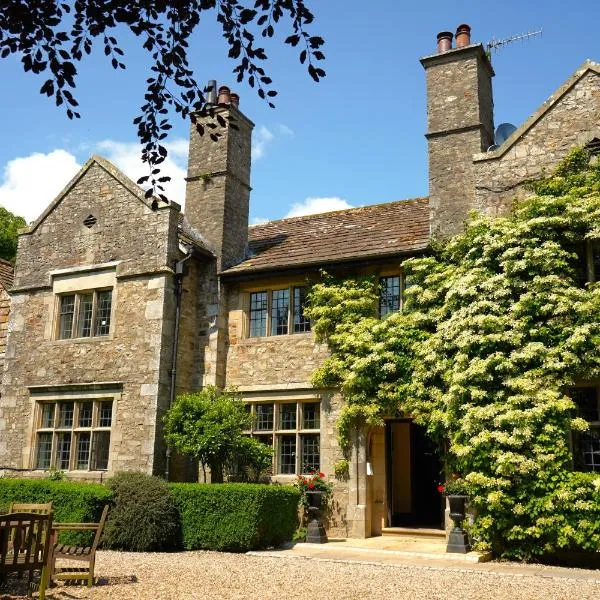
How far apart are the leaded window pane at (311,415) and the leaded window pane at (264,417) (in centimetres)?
79

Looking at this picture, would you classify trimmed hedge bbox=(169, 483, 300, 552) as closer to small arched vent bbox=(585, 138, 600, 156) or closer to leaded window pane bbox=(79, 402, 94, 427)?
leaded window pane bbox=(79, 402, 94, 427)

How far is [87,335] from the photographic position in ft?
50.3

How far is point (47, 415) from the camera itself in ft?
50.2

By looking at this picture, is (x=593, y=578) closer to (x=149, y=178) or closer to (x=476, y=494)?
(x=476, y=494)

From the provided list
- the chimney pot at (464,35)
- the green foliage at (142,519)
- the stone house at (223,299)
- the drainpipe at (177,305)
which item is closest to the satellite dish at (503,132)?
the stone house at (223,299)

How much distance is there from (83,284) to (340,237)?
5.78 metres

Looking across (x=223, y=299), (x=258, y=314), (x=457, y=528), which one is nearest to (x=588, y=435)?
(x=457, y=528)

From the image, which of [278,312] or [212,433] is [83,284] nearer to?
[278,312]

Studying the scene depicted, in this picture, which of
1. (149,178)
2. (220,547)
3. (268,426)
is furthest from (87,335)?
(149,178)

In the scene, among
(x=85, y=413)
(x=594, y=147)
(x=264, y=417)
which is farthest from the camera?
(x=85, y=413)

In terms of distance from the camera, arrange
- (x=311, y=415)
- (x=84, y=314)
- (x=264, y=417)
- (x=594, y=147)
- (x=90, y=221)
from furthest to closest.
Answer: (x=90, y=221) < (x=84, y=314) < (x=264, y=417) < (x=311, y=415) < (x=594, y=147)

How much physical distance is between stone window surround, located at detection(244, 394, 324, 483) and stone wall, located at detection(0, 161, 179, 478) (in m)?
1.99

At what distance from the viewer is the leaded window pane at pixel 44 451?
14961 millimetres

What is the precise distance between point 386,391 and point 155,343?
4.78 metres
